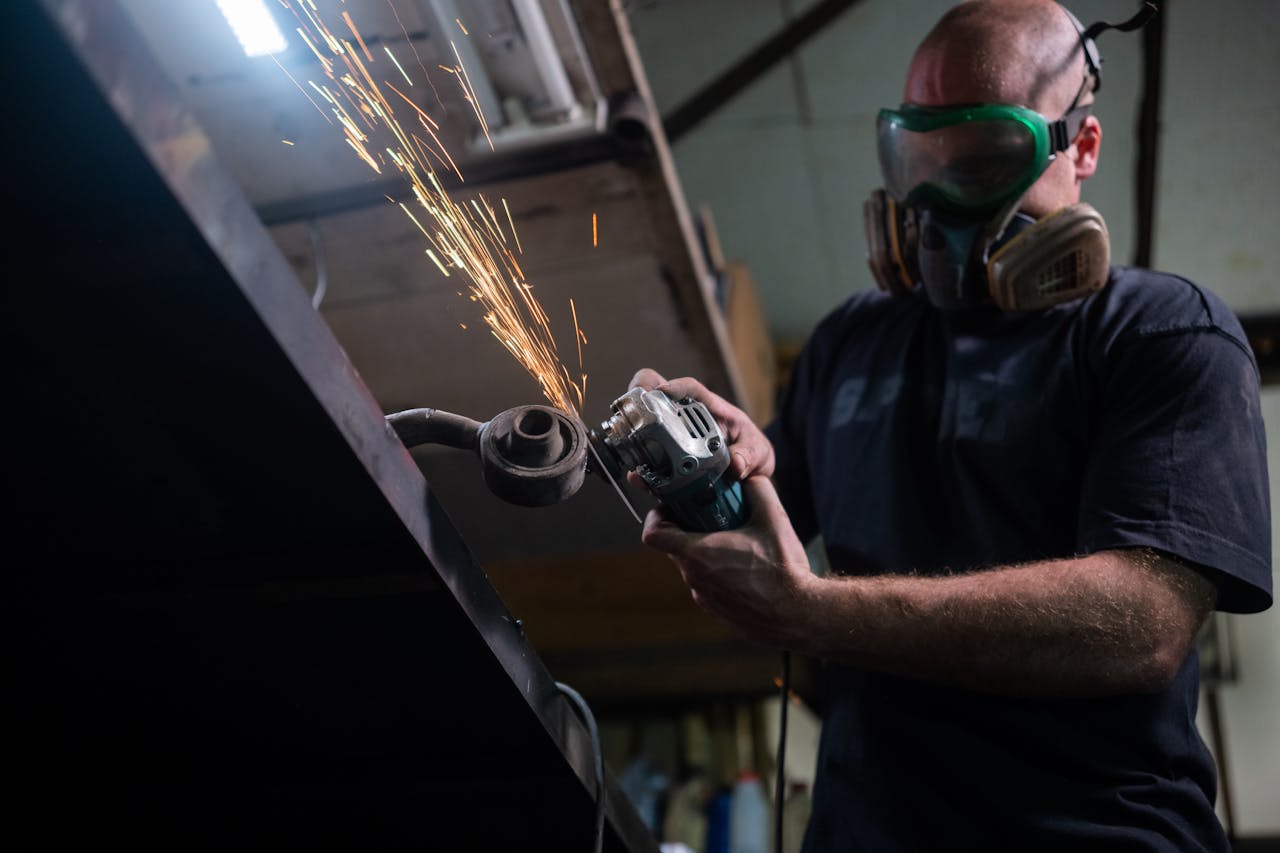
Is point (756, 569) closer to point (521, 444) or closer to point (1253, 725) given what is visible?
point (521, 444)

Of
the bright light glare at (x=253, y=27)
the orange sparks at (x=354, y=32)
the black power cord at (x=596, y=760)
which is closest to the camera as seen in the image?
the black power cord at (x=596, y=760)

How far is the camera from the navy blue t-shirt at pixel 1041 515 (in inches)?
51.3

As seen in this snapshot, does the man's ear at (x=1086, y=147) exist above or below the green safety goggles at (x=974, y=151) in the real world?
below

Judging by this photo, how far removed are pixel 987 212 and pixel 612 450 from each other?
2.67ft

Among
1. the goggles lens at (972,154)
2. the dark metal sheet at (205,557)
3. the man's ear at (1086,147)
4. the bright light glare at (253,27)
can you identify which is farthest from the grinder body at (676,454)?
the bright light glare at (253,27)

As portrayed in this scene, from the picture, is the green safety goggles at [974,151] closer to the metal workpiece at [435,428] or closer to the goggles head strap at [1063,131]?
the goggles head strap at [1063,131]

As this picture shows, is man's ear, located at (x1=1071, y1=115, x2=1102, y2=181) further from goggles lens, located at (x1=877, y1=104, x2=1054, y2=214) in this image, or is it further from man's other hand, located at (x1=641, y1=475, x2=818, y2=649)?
man's other hand, located at (x1=641, y1=475, x2=818, y2=649)

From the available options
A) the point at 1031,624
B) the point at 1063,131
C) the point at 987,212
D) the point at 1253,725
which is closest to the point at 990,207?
the point at 987,212

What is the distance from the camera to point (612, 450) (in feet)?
4.18

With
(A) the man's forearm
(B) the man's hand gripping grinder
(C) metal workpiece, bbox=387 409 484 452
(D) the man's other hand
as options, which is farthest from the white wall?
(C) metal workpiece, bbox=387 409 484 452

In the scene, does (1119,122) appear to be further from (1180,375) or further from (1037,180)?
(1180,375)

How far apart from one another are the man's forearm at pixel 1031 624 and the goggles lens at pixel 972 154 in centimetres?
65

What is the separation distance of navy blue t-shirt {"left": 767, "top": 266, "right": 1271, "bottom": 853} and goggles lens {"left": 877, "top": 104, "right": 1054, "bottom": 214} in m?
0.21

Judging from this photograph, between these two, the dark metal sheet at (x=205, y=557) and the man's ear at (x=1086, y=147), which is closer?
the dark metal sheet at (x=205, y=557)
